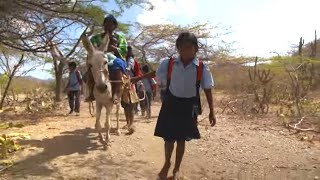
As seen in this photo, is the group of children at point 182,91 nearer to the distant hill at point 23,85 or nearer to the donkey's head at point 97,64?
the donkey's head at point 97,64

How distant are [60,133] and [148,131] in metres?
1.67

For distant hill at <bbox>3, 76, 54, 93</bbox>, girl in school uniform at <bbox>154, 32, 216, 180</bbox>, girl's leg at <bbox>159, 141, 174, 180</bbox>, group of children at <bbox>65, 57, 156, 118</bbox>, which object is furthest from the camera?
distant hill at <bbox>3, 76, 54, 93</bbox>

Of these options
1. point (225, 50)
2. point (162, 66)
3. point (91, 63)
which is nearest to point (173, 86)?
point (162, 66)

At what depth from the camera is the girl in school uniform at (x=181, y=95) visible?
209 inches

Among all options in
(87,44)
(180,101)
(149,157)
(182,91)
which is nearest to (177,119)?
(180,101)

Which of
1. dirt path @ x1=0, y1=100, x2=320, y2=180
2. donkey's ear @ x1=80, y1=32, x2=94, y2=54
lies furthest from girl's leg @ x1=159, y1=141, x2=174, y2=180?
donkey's ear @ x1=80, y1=32, x2=94, y2=54

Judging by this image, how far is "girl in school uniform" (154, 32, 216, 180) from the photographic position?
17.5ft

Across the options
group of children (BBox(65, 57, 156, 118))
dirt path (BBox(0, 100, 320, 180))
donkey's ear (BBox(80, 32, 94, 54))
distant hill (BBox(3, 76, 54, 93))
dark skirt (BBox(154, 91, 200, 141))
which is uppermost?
distant hill (BBox(3, 76, 54, 93))

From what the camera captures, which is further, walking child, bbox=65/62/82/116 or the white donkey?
walking child, bbox=65/62/82/116

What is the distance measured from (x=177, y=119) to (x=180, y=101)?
0.22 meters

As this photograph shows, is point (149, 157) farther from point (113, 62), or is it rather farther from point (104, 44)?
point (104, 44)

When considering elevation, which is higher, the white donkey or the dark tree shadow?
the white donkey

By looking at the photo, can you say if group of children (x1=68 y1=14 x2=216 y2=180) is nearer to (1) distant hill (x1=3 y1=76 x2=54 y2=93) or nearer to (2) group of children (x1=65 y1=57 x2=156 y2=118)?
(2) group of children (x1=65 y1=57 x2=156 y2=118)

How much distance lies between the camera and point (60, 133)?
838 cm
